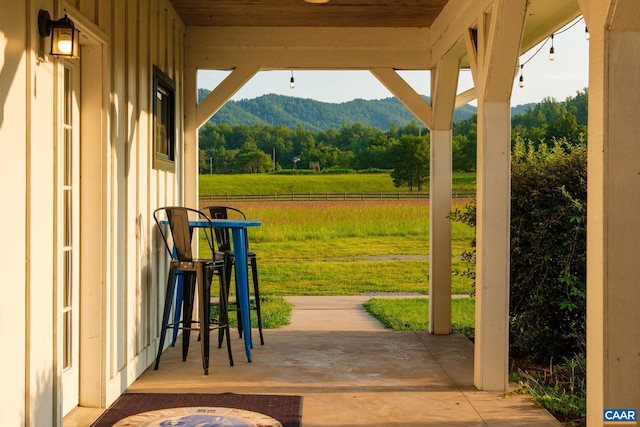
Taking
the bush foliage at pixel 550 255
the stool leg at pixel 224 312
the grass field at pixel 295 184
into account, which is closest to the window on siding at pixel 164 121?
the stool leg at pixel 224 312

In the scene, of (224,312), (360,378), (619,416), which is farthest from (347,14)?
(619,416)

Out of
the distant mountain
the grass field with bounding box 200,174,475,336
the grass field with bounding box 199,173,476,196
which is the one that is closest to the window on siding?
the grass field with bounding box 200,174,475,336

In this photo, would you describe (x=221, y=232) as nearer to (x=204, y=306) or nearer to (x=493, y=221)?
(x=204, y=306)

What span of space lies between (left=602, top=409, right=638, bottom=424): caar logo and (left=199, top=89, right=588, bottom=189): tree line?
Result: 13439 millimetres

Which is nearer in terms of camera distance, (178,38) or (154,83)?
(154,83)

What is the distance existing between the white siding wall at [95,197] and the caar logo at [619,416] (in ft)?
6.85

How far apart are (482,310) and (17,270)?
280cm

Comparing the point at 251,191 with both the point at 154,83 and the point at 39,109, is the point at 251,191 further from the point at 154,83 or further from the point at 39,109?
the point at 39,109

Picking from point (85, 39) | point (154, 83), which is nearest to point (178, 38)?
point (154, 83)

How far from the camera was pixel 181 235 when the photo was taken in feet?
17.0

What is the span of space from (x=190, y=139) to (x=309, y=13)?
5.09 feet

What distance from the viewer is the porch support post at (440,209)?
6992 millimetres

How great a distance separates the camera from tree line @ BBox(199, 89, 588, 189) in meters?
16.6

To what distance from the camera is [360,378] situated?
5117 millimetres
